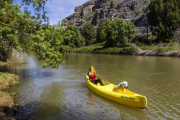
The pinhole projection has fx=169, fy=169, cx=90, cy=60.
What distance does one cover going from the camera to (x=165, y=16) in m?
47.2

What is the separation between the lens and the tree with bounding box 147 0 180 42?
45156mm

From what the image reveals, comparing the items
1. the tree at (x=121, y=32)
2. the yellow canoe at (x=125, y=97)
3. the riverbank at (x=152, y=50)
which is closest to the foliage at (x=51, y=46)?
the yellow canoe at (x=125, y=97)

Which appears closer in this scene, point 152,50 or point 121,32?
point 152,50

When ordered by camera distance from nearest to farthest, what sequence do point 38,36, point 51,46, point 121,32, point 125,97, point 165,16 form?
point 125,97
point 38,36
point 51,46
point 165,16
point 121,32

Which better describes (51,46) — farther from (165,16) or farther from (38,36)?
(165,16)

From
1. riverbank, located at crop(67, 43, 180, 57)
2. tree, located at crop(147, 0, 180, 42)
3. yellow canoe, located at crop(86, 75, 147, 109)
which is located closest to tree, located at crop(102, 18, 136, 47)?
riverbank, located at crop(67, 43, 180, 57)

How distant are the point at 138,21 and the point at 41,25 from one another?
79459 millimetres

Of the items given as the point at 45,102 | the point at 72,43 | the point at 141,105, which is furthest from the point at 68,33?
the point at 72,43

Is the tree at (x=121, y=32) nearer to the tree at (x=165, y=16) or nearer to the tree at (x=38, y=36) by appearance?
the tree at (x=165, y=16)

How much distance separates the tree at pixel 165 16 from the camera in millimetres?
45156

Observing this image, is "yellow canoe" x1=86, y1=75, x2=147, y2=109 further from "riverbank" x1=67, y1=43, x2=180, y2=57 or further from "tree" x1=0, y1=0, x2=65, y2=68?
"riverbank" x1=67, y1=43, x2=180, y2=57

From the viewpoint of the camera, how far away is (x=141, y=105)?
7.73 m

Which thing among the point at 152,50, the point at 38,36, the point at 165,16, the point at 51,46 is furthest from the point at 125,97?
the point at 165,16

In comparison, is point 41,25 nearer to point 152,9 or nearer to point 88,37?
point 152,9
